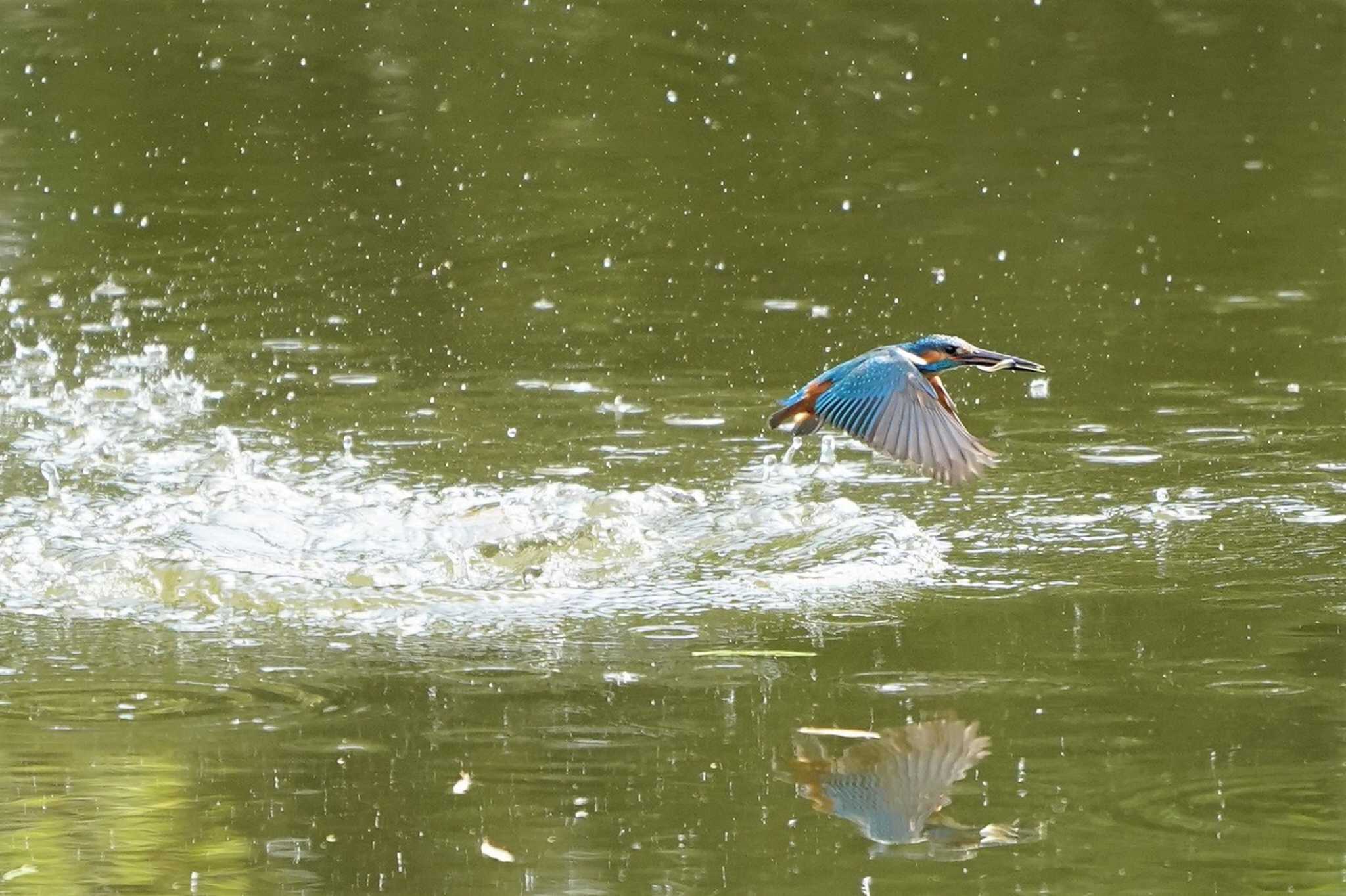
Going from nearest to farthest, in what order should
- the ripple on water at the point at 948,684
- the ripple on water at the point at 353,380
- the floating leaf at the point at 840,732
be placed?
the floating leaf at the point at 840,732
the ripple on water at the point at 948,684
the ripple on water at the point at 353,380

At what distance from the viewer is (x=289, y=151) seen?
11.9 m

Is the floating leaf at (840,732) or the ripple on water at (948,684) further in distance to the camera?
the ripple on water at (948,684)

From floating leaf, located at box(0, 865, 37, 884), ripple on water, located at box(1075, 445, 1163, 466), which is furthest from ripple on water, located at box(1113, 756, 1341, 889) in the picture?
ripple on water, located at box(1075, 445, 1163, 466)

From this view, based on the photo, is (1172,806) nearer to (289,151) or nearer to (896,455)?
(896,455)

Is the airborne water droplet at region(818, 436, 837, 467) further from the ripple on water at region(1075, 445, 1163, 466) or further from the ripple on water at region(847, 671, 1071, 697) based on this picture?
the ripple on water at region(847, 671, 1071, 697)

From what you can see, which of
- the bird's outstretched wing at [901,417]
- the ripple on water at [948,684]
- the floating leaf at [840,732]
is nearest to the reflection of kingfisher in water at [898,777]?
the floating leaf at [840,732]

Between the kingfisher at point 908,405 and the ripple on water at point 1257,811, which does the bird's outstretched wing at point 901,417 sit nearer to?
the kingfisher at point 908,405

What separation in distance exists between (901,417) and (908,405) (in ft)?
0.14

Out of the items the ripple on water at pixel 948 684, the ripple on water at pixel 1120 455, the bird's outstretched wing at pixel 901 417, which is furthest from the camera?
the ripple on water at pixel 1120 455

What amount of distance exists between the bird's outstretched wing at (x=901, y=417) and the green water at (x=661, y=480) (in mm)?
412

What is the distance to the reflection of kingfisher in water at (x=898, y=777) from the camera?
4.10 metres

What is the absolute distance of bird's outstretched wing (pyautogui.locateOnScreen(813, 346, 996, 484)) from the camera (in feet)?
17.8

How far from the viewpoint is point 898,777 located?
4.39 m

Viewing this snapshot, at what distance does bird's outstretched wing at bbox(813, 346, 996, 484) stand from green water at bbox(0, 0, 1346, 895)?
41 centimetres
